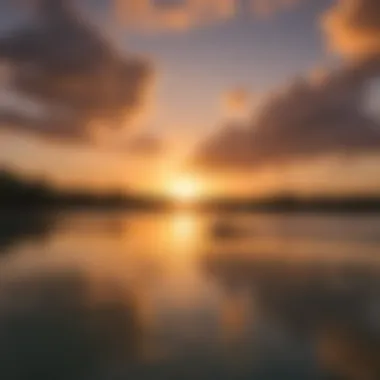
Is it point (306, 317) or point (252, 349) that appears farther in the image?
point (306, 317)

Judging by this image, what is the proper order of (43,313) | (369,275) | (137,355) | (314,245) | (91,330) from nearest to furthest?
(137,355)
(91,330)
(43,313)
(369,275)
(314,245)

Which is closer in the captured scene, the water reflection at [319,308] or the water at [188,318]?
the water at [188,318]

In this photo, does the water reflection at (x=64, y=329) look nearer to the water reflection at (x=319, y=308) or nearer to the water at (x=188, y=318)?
the water at (x=188, y=318)

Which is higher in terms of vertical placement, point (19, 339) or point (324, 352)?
point (19, 339)

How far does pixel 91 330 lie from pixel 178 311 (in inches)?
61.0

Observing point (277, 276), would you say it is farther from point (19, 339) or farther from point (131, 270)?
point (19, 339)

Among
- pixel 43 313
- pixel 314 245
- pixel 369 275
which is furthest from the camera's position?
pixel 314 245

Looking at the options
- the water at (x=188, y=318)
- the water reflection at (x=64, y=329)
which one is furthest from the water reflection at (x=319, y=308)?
the water reflection at (x=64, y=329)

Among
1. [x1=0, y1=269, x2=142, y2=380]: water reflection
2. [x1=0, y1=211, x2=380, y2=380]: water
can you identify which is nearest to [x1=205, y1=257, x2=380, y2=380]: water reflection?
[x1=0, y1=211, x2=380, y2=380]: water

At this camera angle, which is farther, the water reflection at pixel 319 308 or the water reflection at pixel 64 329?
the water reflection at pixel 319 308

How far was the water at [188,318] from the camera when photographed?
5289 millimetres

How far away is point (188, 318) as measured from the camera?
23.9 ft

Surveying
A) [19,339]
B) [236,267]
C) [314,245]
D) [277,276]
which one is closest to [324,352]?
[19,339]

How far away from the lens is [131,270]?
1167 cm
